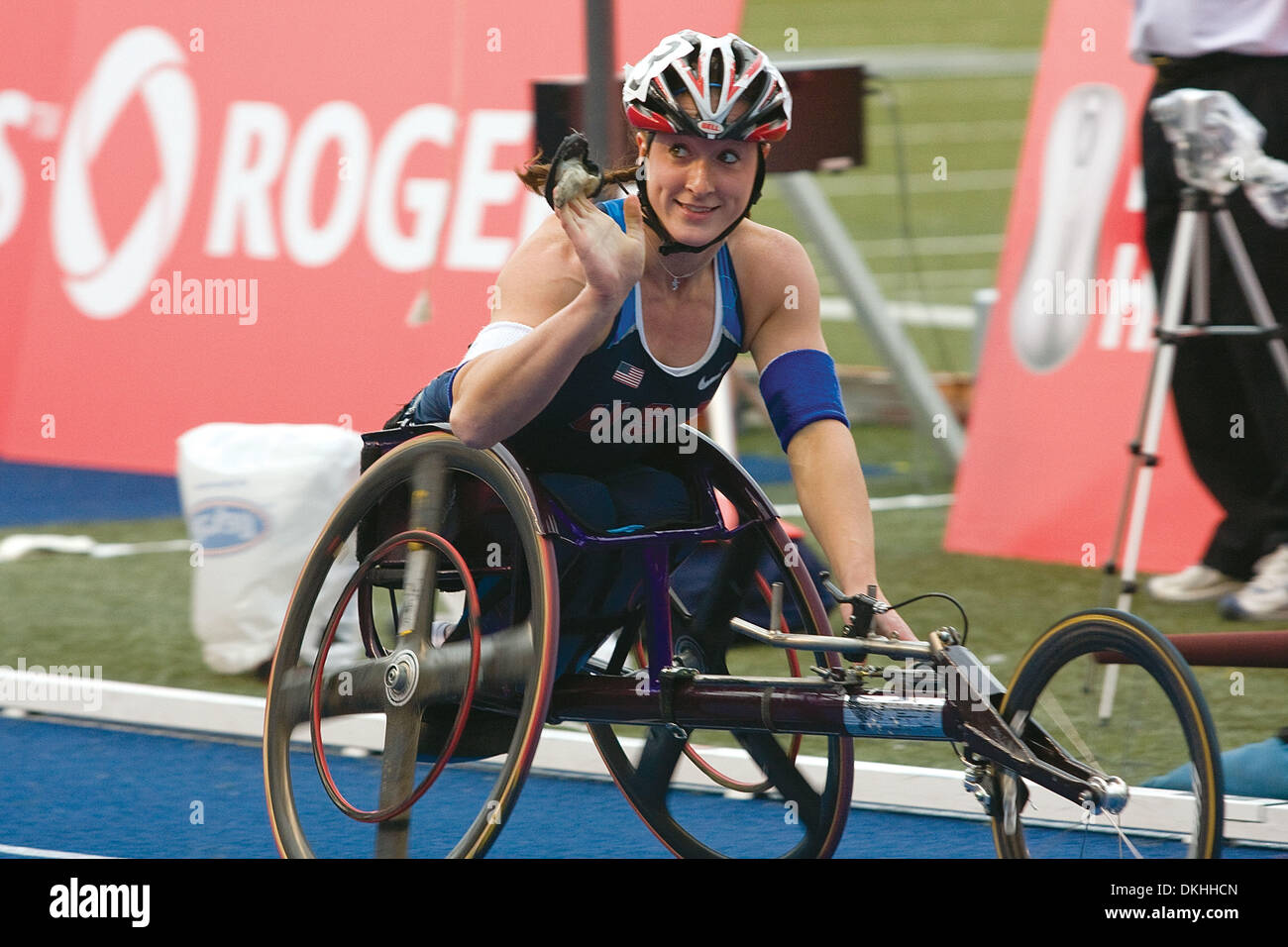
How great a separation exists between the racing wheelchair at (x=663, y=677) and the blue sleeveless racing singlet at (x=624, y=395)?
0.33 ft

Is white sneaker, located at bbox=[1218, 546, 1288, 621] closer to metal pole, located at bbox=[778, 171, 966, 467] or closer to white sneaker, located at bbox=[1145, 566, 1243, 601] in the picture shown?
white sneaker, located at bbox=[1145, 566, 1243, 601]

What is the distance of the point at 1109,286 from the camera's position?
6309 millimetres

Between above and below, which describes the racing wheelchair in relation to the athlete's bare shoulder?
below

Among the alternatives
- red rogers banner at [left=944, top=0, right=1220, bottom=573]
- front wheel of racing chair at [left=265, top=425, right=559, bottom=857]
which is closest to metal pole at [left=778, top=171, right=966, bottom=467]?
red rogers banner at [left=944, top=0, right=1220, bottom=573]

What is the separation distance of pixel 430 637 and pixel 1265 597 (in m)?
2.99

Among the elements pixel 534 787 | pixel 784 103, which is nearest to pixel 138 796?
pixel 534 787

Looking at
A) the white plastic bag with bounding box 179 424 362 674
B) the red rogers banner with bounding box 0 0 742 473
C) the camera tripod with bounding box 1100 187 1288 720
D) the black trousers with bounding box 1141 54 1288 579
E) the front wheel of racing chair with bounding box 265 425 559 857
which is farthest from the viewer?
the red rogers banner with bounding box 0 0 742 473

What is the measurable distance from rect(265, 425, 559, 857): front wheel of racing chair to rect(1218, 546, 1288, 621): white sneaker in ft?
9.08

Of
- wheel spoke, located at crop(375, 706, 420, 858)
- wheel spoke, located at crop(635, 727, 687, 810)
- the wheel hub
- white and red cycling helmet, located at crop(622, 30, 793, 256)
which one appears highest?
white and red cycling helmet, located at crop(622, 30, 793, 256)

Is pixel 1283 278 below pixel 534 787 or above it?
above

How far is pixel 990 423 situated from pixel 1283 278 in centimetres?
124

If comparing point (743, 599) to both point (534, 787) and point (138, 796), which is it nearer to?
point (534, 787)

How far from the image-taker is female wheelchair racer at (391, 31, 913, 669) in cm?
313

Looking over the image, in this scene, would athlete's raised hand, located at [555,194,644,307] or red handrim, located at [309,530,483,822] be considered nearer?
athlete's raised hand, located at [555,194,644,307]
